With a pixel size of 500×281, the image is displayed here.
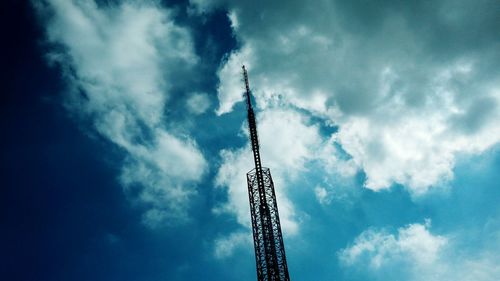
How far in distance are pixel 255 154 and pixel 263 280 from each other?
20.8 m

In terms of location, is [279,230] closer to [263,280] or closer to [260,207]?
[260,207]

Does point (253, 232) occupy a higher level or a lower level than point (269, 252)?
higher

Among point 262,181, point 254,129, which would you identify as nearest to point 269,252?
point 262,181

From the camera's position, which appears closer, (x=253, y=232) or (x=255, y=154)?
(x=253, y=232)

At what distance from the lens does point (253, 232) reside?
5681cm

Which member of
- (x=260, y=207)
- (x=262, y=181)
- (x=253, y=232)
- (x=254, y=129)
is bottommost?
(x=253, y=232)

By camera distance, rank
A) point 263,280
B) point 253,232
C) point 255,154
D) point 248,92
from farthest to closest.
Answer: point 248,92
point 255,154
point 253,232
point 263,280

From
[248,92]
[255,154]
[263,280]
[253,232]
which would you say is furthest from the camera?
[248,92]

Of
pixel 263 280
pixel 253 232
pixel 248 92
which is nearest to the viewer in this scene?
pixel 263 280

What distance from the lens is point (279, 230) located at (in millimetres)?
57219

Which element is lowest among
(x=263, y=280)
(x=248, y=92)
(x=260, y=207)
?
(x=263, y=280)

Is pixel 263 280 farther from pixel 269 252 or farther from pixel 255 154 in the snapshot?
pixel 255 154

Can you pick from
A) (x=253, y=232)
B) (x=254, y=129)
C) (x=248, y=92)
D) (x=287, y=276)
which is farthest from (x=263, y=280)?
(x=248, y=92)

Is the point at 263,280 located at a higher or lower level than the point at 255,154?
lower
